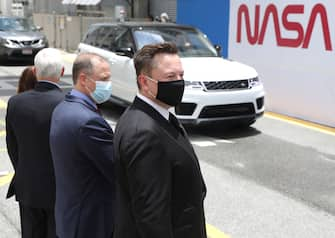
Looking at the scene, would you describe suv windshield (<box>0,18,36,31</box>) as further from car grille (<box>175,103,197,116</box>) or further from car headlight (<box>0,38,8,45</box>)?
car grille (<box>175,103,197,116</box>)

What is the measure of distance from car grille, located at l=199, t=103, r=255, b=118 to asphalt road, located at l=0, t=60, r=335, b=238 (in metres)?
0.40

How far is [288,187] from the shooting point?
5.95 m

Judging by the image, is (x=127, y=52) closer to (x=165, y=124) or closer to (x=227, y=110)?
(x=227, y=110)

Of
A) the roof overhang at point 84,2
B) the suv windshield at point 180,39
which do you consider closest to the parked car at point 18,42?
the roof overhang at point 84,2

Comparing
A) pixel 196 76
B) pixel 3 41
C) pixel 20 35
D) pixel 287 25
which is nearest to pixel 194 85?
pixel 196 76

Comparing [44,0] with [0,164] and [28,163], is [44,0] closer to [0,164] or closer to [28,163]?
[0,164]

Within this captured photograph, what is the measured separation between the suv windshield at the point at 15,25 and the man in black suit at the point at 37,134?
16945 millimetres

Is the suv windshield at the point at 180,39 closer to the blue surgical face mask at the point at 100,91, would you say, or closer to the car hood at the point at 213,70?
the car hood at the point at 213,70

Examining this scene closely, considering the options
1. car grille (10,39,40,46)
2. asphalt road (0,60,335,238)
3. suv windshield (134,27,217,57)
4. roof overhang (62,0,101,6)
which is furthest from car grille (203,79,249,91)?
roof overhang (62,0,101,6)

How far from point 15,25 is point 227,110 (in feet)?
45.0

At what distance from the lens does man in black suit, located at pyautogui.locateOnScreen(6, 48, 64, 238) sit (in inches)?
126

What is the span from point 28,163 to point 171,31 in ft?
22.5

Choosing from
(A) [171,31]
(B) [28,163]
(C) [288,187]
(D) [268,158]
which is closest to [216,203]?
(C) [288,187]

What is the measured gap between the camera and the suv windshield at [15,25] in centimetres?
1930
